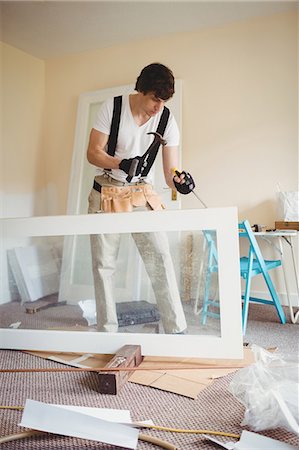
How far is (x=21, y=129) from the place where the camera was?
296 cm

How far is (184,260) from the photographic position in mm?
1631

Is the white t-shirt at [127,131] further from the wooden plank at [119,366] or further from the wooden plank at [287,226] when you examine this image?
the wooden plank at [287,226]

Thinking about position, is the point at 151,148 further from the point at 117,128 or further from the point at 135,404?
the point at 135,404

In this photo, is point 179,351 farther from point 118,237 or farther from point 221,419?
point 118,237

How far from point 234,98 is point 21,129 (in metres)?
1.65

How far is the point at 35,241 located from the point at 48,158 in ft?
5.02

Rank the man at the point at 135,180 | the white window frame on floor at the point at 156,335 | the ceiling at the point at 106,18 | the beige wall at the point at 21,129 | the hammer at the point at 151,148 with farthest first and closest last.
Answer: the beige wall at the point at 21,129, the ceiling at the point at 106,18, the hammer at the point at 151,148, the man at the point at 135,180, the white window frame on floor at the point at 156,335

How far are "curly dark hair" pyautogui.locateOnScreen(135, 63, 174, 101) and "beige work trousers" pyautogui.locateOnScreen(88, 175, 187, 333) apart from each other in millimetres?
524

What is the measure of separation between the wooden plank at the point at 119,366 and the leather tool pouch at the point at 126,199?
63 centimetres

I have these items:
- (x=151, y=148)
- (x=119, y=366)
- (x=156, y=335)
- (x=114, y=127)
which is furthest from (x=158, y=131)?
(x=119, y=366)

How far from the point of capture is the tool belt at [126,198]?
5.75ft

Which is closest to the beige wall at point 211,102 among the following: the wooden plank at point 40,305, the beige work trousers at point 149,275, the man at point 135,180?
A: the man at point 135,180

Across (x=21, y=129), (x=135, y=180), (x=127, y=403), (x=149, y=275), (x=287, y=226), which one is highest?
(x=21, y=129)

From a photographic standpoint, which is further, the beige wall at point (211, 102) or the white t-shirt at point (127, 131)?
the beige wall at point (211, 102)
